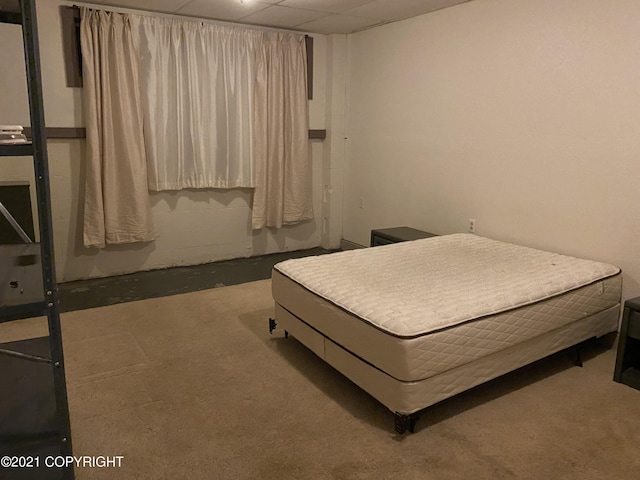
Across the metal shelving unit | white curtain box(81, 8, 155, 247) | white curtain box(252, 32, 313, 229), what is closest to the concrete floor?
white curtain box(81, 8, 155, 247)

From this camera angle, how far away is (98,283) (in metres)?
4.19

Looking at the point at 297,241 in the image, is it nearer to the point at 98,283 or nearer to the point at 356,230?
the point at 356,230

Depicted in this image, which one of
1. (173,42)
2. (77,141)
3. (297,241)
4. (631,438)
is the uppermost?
(173,42)

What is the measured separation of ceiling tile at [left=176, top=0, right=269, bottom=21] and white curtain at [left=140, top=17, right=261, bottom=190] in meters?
0.12

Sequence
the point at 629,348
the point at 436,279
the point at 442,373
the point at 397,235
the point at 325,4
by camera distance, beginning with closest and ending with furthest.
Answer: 1. the point at 442,373
2. the point at 629,348
3. the point at 436,279
4. the point at 325,4
5. the point at 397,235

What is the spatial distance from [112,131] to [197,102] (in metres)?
0.78

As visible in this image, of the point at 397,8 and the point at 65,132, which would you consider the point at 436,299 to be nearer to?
the point at 397,8

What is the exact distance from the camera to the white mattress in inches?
85.3

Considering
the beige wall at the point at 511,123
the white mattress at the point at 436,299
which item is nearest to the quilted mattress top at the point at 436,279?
the white mattress at the point at 436,299

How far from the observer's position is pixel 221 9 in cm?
400

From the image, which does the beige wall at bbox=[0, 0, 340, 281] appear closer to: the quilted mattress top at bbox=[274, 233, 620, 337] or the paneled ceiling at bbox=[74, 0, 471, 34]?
the paneled ceiling at bbox=[74, 0, 471, 34]

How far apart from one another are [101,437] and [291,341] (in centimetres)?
124

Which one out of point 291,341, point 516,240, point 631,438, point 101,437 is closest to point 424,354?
point 631,438

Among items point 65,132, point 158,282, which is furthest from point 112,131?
point 158,282
